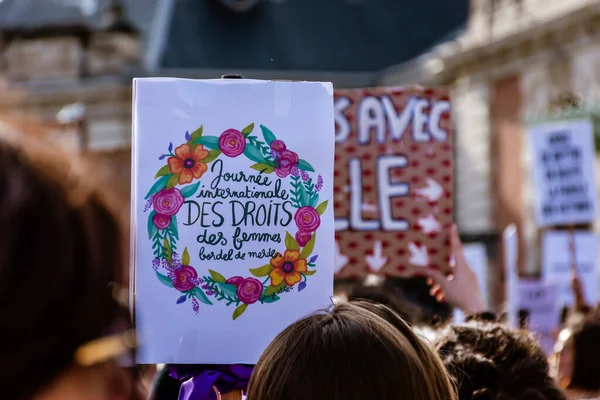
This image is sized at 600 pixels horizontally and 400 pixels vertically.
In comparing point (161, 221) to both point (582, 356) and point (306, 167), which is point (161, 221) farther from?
point (582, 356)

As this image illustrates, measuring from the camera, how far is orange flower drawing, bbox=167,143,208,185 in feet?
6.52

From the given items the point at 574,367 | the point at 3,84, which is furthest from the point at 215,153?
the point at 574,367

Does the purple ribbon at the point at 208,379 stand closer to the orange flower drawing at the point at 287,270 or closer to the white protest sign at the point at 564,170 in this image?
the orange flower drawing at the point at 287,270

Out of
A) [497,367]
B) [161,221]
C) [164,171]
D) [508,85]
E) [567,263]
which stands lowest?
[497,367]

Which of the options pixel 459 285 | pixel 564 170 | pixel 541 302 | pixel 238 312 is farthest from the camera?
pixel 541 302

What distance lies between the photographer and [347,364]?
139 cm

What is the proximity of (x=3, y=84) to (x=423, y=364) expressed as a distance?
0.82m

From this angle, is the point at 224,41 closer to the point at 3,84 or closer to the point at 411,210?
the point at 411,210

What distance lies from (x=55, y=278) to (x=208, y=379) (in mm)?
1119

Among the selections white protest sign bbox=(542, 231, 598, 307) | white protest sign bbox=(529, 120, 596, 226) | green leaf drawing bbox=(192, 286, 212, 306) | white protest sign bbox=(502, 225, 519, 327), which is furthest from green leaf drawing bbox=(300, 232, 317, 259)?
white protest sign bbox=(542, 231, 598, 307)

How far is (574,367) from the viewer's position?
327 centimetres

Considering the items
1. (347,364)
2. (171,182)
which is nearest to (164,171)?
(171,182)

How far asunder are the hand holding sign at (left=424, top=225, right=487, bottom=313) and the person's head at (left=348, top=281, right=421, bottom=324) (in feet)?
0.80

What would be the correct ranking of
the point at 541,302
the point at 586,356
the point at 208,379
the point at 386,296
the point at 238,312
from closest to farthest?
1. the point at 208,379
2. the point at 238,312
3. the point at 586,356
4. the point at 386,296
5. the point at 541,302
